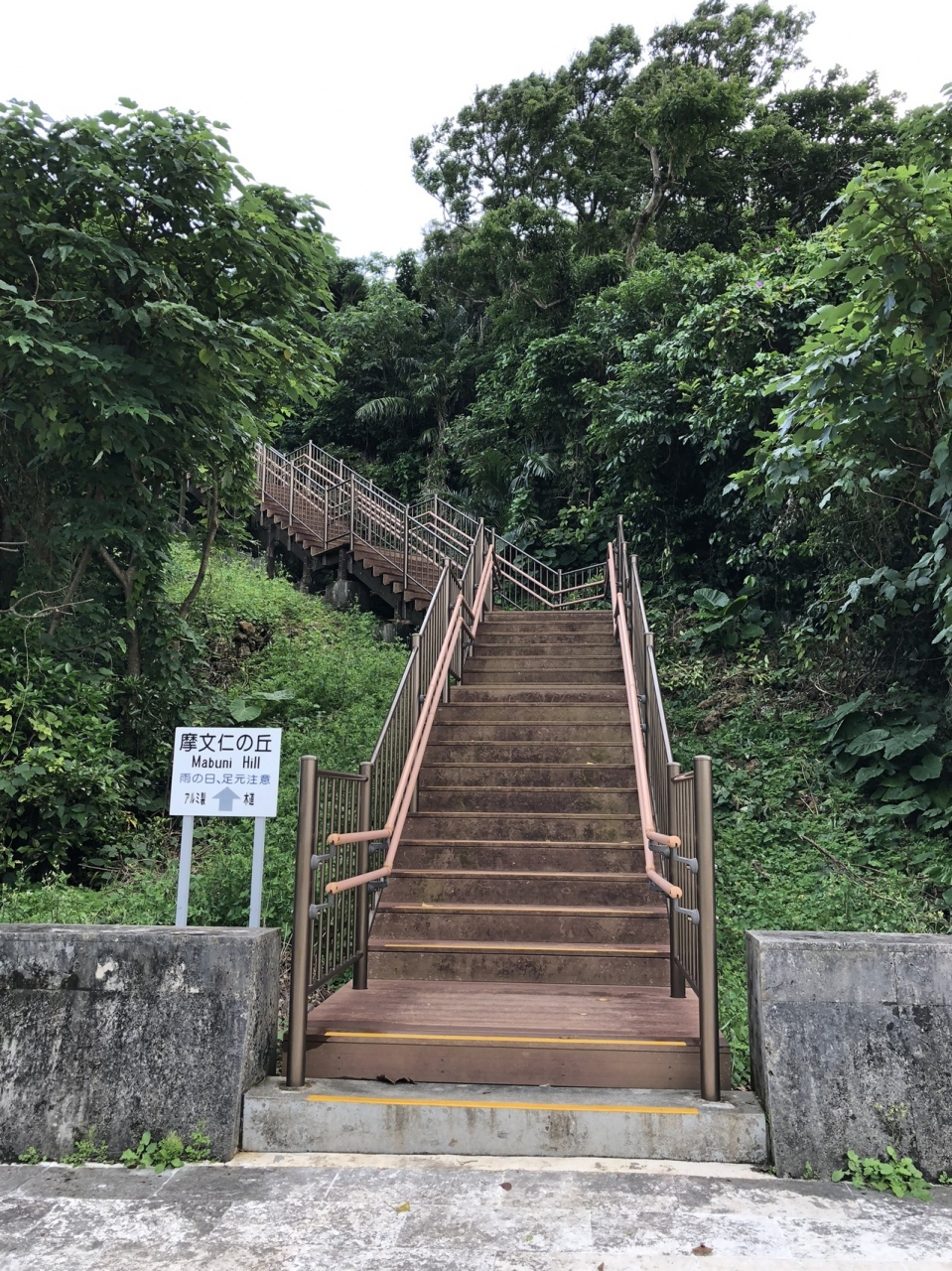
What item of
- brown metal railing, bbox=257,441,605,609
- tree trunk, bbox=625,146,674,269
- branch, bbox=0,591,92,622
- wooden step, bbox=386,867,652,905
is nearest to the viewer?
wooden step, bbox=386,867,652,905

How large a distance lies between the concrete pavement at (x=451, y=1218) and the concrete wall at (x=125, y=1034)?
16 centimetres

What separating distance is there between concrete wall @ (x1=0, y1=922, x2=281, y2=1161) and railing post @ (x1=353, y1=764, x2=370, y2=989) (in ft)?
3.25

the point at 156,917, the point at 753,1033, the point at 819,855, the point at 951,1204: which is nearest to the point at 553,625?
the point at 819,855

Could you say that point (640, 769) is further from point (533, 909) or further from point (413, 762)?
point (413, 762)

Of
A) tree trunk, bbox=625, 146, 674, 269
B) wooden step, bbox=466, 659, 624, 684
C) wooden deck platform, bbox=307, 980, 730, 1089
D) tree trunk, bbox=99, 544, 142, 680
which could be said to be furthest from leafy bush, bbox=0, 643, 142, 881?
tree trunk, bbox=625, 146, 674, 269

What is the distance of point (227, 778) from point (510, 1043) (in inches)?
68.2

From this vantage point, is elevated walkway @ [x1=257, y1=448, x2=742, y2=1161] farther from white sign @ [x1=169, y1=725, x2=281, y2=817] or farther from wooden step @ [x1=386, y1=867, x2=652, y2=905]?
white sign @ [x1=169, y1=725, x2=281, y2=817]

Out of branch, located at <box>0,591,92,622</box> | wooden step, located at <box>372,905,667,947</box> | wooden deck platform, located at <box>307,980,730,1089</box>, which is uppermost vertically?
branch, located at <box>0,591,92,622</box>

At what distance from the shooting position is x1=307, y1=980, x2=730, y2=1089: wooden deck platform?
3.19 metres

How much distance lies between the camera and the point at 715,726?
8.37 meters

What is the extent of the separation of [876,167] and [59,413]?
5.71 meters

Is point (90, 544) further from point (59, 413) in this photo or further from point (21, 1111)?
point (21, 1111)

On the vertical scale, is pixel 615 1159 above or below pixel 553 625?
below

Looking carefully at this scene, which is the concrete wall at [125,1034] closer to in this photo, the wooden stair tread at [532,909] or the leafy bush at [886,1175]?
the wooden stair tread at [532,909]
